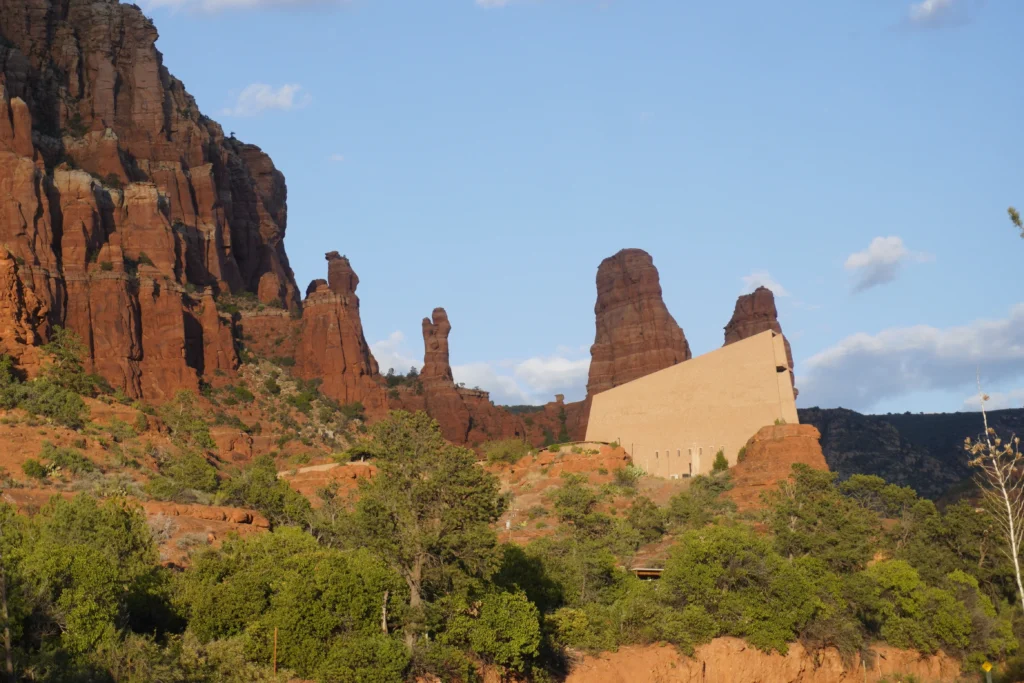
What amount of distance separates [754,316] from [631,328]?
12.7m

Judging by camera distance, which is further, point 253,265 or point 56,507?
point 253,265

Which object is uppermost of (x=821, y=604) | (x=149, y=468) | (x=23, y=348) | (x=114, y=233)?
(x=114, y=233)

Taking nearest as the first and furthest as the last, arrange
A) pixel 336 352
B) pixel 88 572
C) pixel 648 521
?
pixel 88 572, pixel 648 521, pixel 336 352

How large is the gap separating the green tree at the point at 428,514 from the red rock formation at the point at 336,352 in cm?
6144

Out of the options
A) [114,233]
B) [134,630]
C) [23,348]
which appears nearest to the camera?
[134,630]

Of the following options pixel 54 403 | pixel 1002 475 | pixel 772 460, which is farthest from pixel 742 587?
pixel 54 403

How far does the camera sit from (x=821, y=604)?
4362 cm

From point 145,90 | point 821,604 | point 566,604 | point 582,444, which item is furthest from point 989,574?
point 145,90

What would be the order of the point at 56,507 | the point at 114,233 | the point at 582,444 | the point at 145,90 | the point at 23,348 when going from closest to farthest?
the point at 56,507
the point at 23,348
the point at 582,444
the point at 114,233
the point at 145,90

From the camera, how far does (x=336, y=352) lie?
100 metres

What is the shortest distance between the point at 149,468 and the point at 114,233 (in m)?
30.6

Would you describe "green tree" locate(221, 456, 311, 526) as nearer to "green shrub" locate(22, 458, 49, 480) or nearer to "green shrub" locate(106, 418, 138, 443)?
"green shrub" locate(106, 418, 138, 443)

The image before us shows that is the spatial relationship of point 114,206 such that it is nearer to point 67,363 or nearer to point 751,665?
point 67,363

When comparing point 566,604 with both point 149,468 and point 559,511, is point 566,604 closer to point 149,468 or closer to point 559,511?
point 559,511
